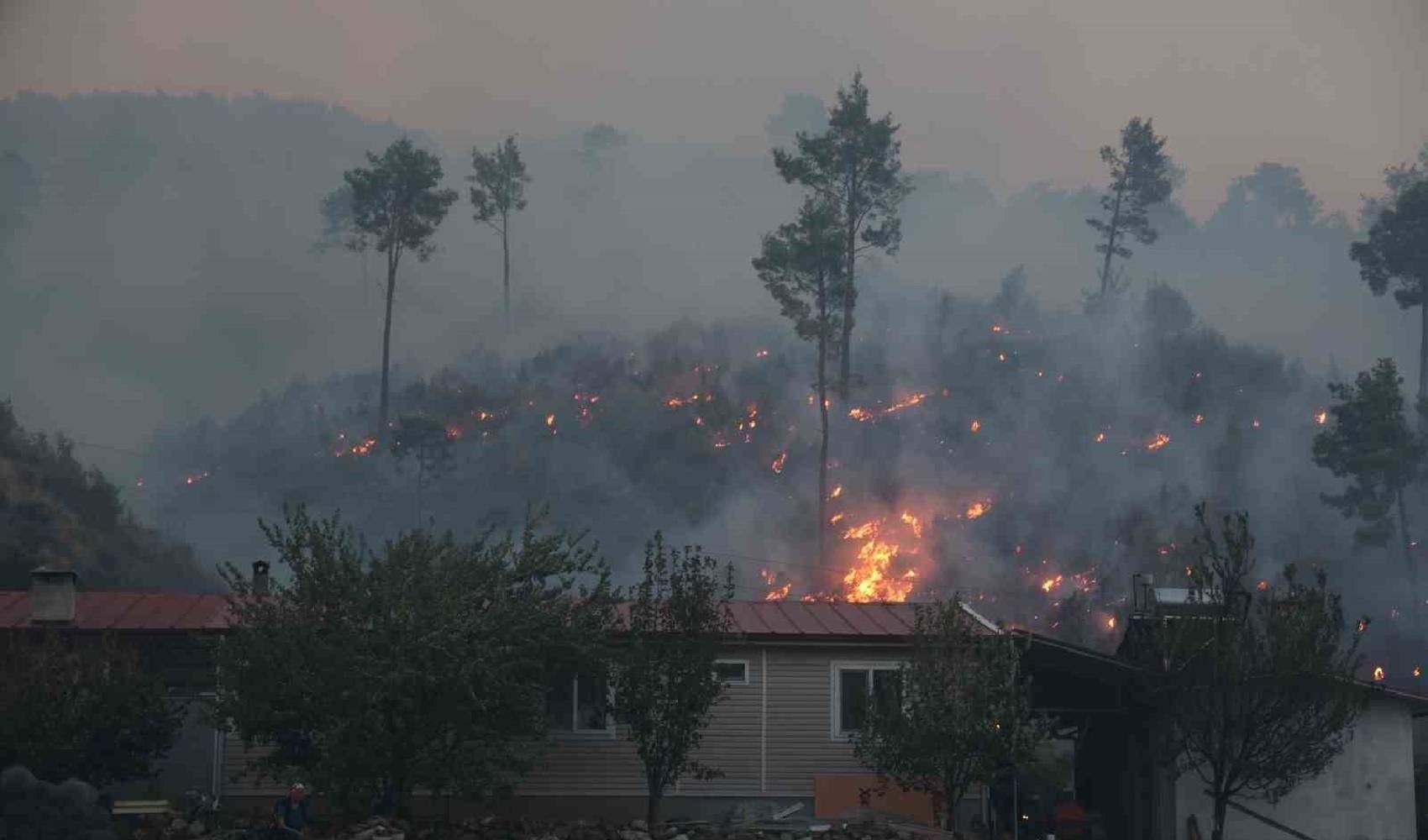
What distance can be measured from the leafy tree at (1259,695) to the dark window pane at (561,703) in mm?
11716

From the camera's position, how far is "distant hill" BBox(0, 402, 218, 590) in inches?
2810

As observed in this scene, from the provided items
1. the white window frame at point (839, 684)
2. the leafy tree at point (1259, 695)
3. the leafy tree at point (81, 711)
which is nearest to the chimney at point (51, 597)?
the leafy tree at point (81, 711)

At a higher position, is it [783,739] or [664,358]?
[664,358]

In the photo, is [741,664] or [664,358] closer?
[741,664]

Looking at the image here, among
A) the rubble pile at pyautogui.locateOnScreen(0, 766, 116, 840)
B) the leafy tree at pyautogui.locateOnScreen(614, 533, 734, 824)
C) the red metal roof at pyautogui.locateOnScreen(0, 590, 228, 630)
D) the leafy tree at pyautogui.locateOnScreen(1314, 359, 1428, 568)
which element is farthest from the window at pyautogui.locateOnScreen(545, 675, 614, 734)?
the leafy tree at pyautogui.locateOnScreen(1314, 359, 1428, 568)

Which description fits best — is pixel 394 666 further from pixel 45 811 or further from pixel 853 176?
pixel 853 176

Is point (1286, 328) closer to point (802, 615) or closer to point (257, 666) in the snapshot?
point (802, 615)

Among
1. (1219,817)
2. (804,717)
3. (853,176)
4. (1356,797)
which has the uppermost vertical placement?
(853,176)

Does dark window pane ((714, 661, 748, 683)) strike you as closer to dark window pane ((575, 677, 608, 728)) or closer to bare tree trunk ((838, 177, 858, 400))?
dark window pane ((575, 677, 608, 728))

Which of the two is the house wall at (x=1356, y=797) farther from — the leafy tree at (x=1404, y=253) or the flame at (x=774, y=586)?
the leafy tree at (x=1404, y=253)

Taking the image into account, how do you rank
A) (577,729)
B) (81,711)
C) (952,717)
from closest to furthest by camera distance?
(81,711) < (952,717) < (577,729)

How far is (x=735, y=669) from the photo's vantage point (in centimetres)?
3039

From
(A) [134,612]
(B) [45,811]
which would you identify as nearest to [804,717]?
(A) [134,612]

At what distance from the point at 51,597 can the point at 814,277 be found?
64418mm
